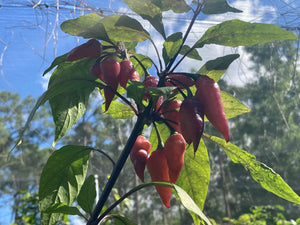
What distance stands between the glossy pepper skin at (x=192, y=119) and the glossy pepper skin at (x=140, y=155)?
6cm

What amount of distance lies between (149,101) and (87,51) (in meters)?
0.07

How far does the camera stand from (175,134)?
0.26m

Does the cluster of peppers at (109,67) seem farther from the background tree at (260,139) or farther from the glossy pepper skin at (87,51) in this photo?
the background tree at (260,139)

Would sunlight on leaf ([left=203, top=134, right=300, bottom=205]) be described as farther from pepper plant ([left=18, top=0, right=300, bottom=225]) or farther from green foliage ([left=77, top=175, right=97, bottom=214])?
green foliage ([left=77, top=175, right=97, bottom=214])

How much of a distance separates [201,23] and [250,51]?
11.6 feet

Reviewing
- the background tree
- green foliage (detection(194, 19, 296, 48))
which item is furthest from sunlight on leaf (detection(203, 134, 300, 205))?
the background tree

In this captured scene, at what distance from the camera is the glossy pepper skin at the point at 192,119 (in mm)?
215

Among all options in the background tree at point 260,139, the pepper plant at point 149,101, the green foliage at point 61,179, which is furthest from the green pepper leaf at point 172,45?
the background tree at point 260,139

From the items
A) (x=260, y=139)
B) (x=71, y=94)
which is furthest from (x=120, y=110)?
(x=260, y=139)

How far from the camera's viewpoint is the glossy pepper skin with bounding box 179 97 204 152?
0.21 m

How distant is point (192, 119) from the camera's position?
21cm

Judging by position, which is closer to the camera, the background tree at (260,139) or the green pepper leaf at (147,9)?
the green pepper leaf at (147,9)

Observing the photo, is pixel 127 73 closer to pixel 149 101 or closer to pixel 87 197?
pixel 149 101

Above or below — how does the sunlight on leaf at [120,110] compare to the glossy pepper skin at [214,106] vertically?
below
